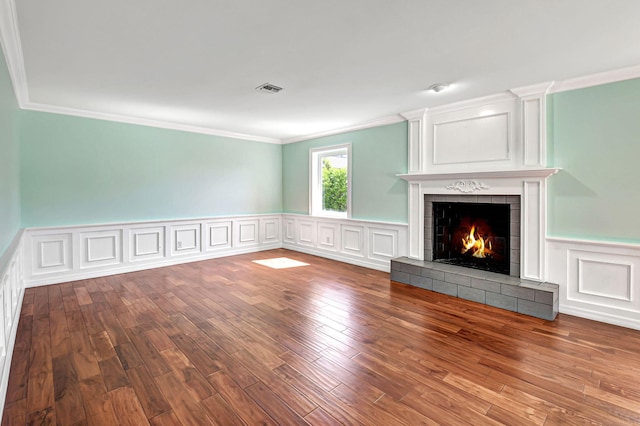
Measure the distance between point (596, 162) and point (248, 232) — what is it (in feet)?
17.8

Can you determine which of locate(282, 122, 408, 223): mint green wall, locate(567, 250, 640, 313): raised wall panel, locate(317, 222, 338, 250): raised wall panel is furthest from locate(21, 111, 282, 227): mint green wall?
locate(567, 250, 640, 313): raised wall panel

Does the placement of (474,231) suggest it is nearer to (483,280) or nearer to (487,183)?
(487,183)

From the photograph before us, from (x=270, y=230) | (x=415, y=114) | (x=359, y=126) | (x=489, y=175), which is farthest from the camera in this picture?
(x=270, y=230)

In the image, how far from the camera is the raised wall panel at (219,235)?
229 inches

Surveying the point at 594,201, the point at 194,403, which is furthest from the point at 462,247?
the point at 194,403

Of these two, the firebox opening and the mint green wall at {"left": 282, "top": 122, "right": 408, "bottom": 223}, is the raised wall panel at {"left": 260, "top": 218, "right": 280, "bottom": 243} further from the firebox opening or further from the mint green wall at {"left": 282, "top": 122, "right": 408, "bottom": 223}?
the firebox opening

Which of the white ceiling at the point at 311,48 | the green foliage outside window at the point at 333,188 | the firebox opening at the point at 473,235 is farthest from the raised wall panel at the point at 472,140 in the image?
the green foliage outside window at the point at 333,188

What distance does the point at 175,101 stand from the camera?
3938 mm

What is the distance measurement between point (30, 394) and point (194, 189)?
4042 mm

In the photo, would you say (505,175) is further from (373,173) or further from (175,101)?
(175,101)

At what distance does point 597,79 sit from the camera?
302cm

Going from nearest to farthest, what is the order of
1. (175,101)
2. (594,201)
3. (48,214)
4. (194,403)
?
(194,403) < (594,201) < (175,101) < (48,214)

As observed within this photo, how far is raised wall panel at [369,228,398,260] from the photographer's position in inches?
188

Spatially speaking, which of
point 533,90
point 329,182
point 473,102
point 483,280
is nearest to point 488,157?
point 473,102
